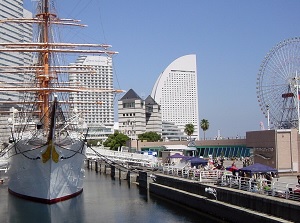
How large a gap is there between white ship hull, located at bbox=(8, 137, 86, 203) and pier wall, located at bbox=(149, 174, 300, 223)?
800 centimetres

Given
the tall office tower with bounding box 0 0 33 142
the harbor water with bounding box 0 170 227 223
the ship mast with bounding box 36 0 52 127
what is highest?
the tall office tower with bounding box 0 0 33 142

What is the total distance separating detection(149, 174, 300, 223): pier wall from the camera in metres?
21.7

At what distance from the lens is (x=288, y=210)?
21.2 meters

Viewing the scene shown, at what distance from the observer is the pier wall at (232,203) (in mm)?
21734

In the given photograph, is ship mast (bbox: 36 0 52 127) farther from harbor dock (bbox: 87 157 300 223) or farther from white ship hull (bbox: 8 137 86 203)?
harbor dock (bbox: 87 157 300 223)


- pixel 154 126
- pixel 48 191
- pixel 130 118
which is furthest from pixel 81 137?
pixel 154 126

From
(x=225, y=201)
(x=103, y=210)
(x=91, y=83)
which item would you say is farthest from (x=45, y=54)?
(x=91, y=83)

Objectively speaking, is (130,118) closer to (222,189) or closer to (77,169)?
(77,169)

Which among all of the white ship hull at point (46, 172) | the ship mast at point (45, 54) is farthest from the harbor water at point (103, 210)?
the ship mast at point (45, 54)

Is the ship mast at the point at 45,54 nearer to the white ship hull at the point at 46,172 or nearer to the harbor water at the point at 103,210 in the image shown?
the white ship hull at the point at 46,172

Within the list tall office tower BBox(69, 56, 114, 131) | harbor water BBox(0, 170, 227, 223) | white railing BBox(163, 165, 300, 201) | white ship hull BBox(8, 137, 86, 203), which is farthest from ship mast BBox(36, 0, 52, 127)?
white railing BBox(163, 165, 300, 201)

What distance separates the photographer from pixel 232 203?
1054 inches

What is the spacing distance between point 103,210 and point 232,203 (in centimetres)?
1084

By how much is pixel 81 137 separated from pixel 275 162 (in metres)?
17.9
